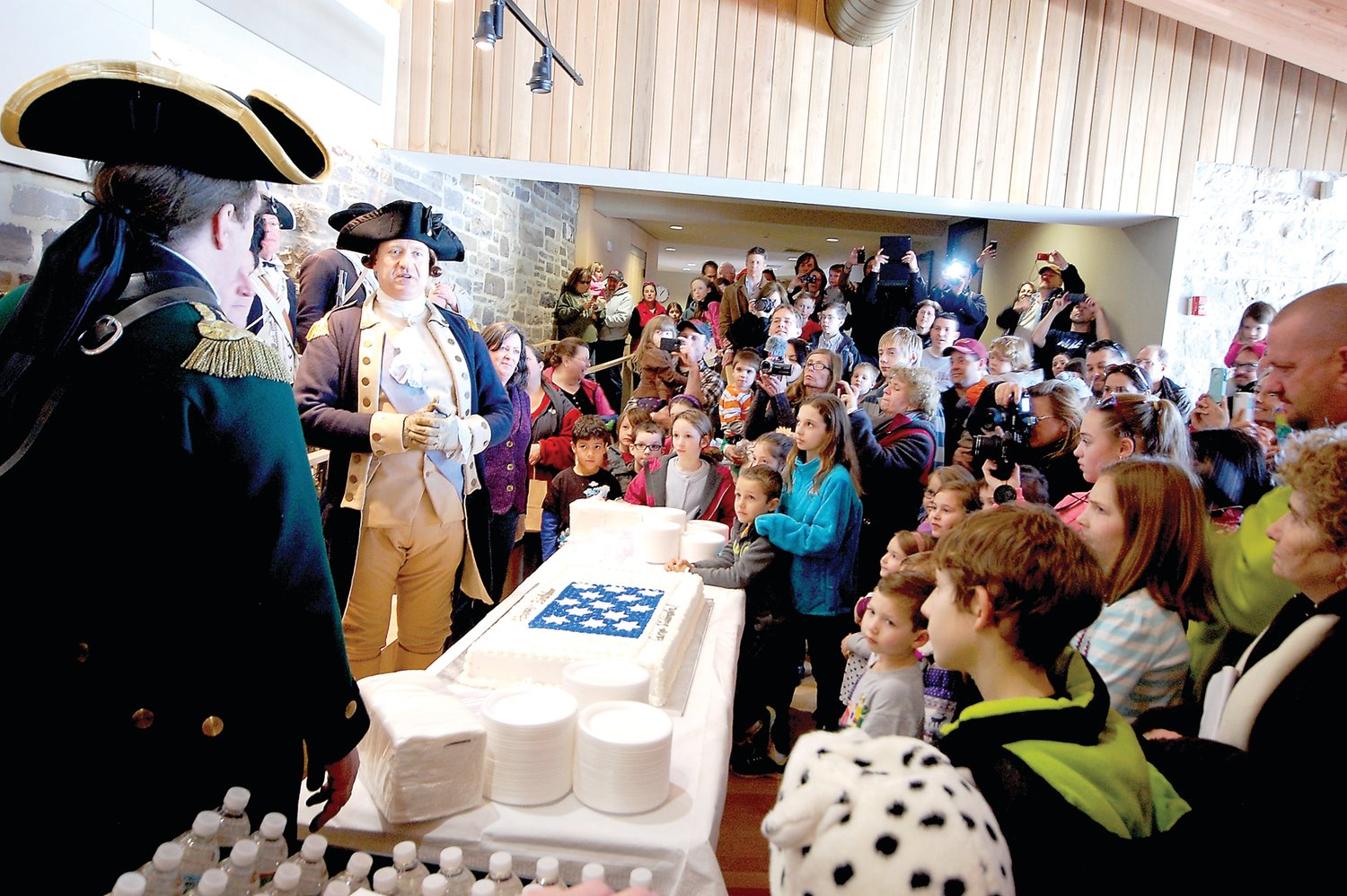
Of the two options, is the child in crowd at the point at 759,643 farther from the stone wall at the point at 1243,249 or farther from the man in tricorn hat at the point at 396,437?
the stone wall at the point at 1243,249

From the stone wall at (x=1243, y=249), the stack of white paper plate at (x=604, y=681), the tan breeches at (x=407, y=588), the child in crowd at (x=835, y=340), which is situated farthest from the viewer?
the stone wall at (x=1243, y=249)

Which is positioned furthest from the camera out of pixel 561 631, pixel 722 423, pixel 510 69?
pixel 510 69

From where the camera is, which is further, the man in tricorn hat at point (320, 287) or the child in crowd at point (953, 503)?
the man in tricorn hat at point (320, 287)

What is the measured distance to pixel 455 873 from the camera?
107 cm

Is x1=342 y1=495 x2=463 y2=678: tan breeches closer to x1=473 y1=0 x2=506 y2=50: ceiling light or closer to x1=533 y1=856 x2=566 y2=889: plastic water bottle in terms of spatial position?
x1=533 y1=856 x2=566 y2=889: plastic water bottle

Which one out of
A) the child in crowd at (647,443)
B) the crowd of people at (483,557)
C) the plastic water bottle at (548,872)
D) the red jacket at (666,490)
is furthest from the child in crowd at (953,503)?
the plastic water bottle at (548,872)

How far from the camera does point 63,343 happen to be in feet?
3.42

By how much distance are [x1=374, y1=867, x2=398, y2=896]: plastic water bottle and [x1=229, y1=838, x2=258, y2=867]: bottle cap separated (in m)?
0.15

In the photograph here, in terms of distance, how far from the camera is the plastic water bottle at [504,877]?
40.6 inches

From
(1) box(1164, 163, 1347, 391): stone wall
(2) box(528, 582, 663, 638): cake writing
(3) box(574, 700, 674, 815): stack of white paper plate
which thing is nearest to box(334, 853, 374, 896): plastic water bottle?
(3) box(574, 700, 674, 815): stack of white paper plate

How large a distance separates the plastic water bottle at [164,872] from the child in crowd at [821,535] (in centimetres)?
199

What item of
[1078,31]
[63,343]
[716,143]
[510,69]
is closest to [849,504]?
[63,343]

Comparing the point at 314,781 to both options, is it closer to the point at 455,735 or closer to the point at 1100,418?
the point at 455,735

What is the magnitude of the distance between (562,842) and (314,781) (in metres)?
0.42
